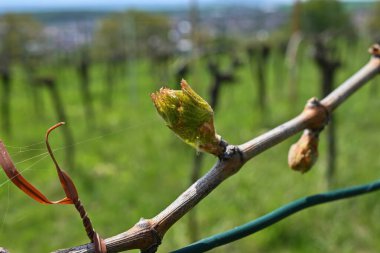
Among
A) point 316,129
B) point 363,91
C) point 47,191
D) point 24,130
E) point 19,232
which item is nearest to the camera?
point 316,129

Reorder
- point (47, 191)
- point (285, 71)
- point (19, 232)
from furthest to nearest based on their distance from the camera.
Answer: point (285, 71) → point (47, 191) → point (19, 232)

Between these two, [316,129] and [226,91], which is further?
[226,91]

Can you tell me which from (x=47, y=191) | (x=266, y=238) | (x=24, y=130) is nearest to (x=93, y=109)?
(x=24, y=130)

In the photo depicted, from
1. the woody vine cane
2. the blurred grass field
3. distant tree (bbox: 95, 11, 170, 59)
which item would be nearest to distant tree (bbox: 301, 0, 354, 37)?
distant tree (bbox: 95, 11, 170, 59)

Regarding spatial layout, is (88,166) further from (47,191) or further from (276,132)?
(276,132)

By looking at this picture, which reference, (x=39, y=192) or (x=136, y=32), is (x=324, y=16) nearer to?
(x=136, y=32)

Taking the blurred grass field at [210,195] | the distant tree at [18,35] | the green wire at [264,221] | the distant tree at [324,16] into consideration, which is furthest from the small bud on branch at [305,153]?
the distant tree at [324,16]

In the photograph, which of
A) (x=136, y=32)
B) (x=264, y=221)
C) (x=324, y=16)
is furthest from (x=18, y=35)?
(x=264, y=221)
